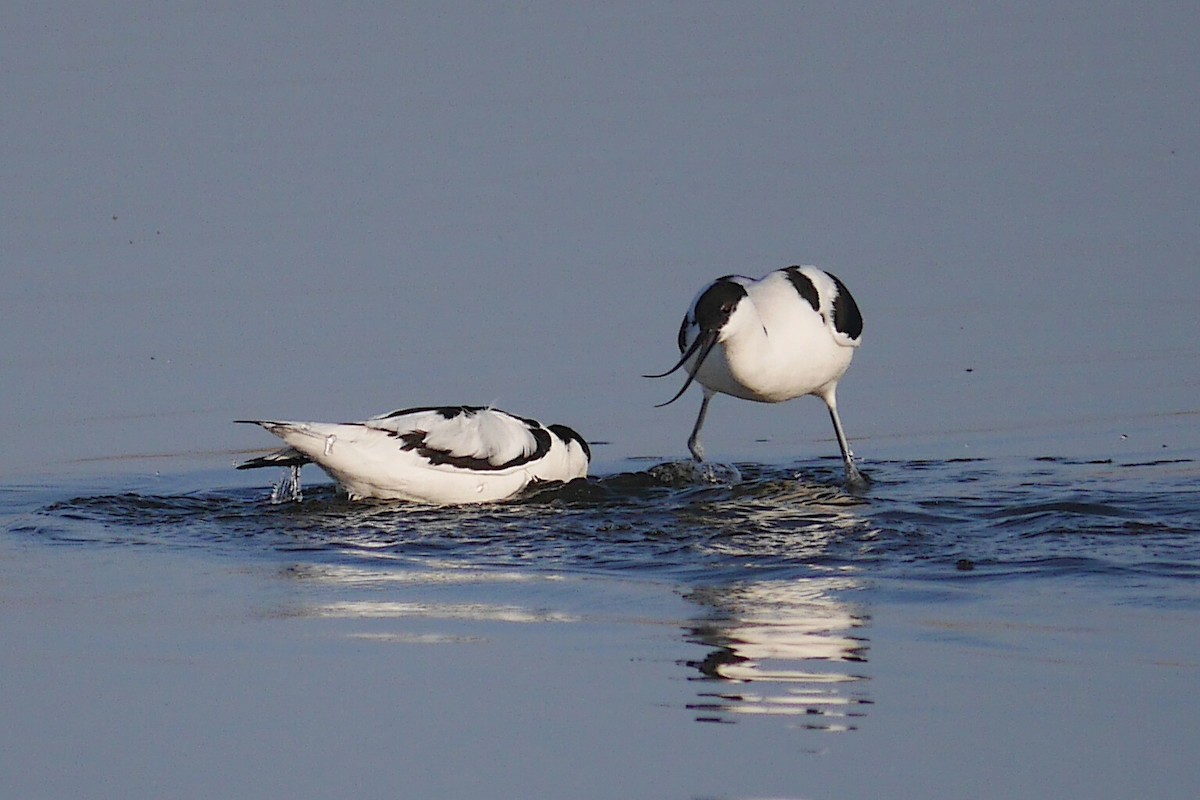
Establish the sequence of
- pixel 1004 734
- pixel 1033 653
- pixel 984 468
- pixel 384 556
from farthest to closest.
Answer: pixel 984 468 → pixel 384 556 → pixel 1033 653 → pixel 1004 734

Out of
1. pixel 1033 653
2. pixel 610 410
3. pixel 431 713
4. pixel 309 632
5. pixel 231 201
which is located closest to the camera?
pixel 431 713

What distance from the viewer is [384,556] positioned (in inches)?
316

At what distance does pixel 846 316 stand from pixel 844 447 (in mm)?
644

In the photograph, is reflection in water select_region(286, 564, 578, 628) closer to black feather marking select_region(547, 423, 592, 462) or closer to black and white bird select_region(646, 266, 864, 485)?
black feather marking select_region(547, 423, 592, 462)

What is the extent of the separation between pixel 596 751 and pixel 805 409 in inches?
261

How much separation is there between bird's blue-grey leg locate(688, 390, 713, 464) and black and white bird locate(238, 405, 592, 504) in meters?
0.62

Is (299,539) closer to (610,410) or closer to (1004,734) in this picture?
(610,410)

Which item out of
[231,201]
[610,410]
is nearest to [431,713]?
[610,410]

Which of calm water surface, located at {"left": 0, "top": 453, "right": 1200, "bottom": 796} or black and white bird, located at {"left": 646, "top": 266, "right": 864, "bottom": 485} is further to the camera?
black and white bird, located at {"left": 646, "top": 266, "right": 864, "bottom": 485}

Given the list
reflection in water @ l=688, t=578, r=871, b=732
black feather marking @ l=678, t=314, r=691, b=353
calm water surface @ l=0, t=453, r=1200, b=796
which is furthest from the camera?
black feather marking @ l=678, t=314, r=691, b=353

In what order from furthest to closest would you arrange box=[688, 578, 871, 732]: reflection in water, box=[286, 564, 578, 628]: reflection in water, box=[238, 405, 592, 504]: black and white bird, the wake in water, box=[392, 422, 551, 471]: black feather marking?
box=[392, 422, 551, 471]: black feather marking
box=[238, 405, 592, 504]: black and white bird
the wake in water
box=[286, 564, 578, 628]: reflection in water
box=[688, 578, 871, 732]: reflection in water

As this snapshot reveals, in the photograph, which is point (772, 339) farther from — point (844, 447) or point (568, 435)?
point (568, 435)

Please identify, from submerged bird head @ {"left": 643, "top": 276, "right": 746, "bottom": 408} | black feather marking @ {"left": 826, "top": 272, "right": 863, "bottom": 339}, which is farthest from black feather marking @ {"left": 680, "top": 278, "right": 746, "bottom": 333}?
black feather marking @ {"left": 826, "top": 272, "right": 863, "bottom": 339}

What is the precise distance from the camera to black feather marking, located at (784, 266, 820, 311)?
32.9 ft
